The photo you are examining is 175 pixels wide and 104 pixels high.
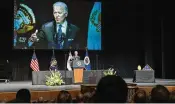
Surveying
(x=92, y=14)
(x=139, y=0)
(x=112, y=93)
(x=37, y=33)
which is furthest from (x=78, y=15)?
(x=112, y=93)

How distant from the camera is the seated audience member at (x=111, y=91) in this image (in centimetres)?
131

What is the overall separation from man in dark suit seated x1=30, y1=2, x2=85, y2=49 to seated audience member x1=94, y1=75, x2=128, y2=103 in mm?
9744

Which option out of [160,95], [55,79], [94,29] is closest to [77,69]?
[55,79]

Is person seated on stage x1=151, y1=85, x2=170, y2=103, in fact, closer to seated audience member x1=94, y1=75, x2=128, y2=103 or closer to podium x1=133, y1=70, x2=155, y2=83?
seated audience member x1=94, y1=75, x2=128, y2=103

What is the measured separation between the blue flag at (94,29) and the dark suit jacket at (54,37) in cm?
36

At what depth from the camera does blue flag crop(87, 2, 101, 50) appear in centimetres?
1153

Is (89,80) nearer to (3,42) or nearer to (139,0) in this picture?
(3,42)

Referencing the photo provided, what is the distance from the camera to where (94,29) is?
38.1 feet

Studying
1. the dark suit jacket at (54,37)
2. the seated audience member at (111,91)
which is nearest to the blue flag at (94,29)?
the dark suit jacket at (54,37)

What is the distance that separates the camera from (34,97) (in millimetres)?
4207

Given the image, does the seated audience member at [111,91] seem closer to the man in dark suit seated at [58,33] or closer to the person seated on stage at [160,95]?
the person seated on stage at [160,95]

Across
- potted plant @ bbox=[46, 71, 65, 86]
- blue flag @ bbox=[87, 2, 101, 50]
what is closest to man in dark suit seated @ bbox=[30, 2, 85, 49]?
blue flag @ bbox=[87, 2, 101, 50]

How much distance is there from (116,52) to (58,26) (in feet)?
9.65

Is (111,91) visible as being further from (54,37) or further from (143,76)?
(54,37)
